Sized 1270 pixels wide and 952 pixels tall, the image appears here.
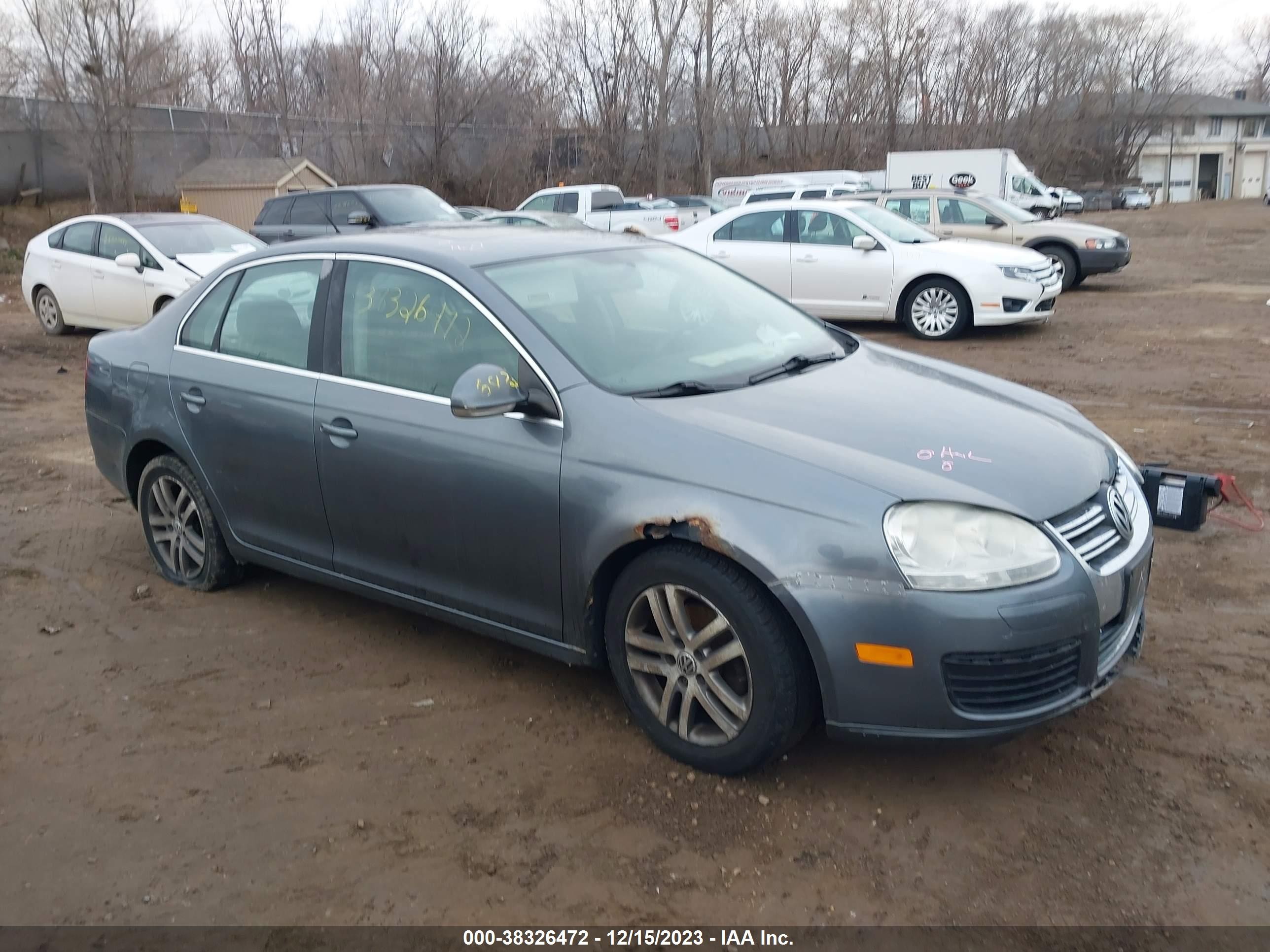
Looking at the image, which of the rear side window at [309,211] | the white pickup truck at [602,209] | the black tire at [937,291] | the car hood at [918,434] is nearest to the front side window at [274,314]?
the car hood at [918,434]

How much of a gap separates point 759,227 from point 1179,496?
855 cm

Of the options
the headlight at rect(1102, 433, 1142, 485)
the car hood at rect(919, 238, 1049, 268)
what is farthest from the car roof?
the car hood at rect(919, 238, 1049, 268)

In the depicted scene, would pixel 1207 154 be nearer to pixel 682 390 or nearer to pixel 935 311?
pixel 935 311

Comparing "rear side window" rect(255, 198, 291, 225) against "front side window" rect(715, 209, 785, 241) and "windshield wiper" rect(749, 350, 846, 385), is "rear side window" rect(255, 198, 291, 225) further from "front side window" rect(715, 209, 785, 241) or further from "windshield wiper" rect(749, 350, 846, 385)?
"windshield wiper" rect(749, 350, 846, 385)

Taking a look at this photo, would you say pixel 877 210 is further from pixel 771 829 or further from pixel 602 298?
pixel 771 829

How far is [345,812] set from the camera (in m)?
3.38

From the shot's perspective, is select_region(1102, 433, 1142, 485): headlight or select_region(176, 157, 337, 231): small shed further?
select_region(176, 157, 337, 231): small shed

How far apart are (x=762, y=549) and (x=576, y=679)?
4.38ft

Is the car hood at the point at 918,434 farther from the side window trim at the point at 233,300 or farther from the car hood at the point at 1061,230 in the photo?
the car hood at the point at 1061,230

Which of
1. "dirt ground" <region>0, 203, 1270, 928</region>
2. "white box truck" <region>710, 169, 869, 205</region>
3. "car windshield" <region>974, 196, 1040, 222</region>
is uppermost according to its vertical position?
"white box truck" <region>710, 169, 869, 205</region>

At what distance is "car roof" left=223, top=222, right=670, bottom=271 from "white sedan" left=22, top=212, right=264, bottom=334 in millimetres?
8007

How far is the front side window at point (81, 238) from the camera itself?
520 inches

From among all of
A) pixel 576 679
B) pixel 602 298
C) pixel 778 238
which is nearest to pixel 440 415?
pixel 602 298

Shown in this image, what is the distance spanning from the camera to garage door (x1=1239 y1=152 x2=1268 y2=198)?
81.1 metres
